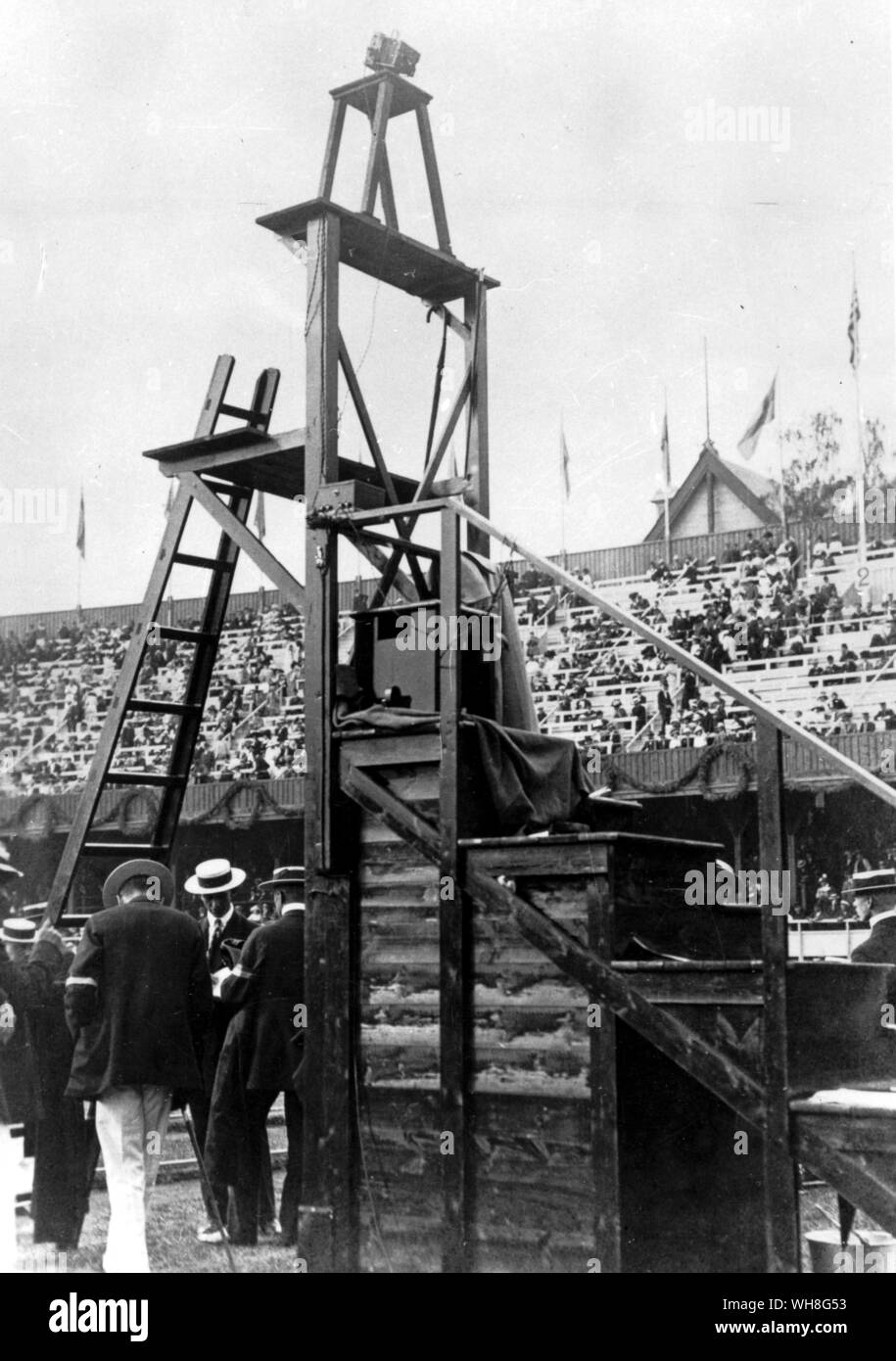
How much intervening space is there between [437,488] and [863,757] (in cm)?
1286

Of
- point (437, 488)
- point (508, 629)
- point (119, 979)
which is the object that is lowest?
point (119, 979)

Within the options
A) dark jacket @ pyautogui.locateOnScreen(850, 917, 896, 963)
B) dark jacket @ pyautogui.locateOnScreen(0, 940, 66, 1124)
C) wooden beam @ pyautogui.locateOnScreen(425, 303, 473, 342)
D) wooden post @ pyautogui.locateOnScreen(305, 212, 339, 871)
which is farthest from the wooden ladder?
dark jacket @ pyautogui.locateOnScreen(850, 917, 896, 963)

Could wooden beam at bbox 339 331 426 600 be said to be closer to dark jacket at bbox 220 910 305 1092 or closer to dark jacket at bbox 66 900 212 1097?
dark jacket at bbox 66 900 212 1097

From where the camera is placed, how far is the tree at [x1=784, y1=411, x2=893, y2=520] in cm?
4366

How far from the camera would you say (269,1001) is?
9602 millimetres

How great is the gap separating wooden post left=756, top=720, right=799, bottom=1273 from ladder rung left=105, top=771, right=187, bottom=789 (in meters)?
4.37

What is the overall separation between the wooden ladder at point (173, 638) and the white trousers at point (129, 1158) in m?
1.46

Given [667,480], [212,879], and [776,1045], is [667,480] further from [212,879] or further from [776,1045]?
[776,1045]

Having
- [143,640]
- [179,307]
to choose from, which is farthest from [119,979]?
[179,307]

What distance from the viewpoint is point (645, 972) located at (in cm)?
662

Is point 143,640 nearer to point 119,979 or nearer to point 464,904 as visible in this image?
point 119,979

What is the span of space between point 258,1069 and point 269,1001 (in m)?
0.44

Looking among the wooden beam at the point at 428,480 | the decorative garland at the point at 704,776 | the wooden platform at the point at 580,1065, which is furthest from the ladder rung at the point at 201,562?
the decorative garland at the point at 704,776

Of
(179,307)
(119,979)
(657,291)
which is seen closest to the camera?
(119,979)
